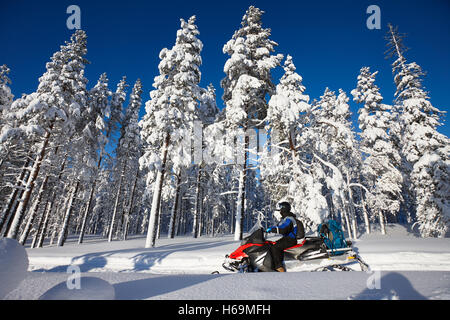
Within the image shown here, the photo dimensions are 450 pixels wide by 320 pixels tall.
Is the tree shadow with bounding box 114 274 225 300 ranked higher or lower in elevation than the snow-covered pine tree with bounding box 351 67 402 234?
lower

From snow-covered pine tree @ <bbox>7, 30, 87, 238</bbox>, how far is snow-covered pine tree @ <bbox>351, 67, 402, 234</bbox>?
26049 mm

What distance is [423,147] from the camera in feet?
49.3

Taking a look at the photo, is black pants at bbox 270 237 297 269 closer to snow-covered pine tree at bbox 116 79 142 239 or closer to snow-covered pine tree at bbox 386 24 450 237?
snow-covered pine tree at bbox 386 24 450 237

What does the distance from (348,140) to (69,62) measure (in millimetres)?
19771

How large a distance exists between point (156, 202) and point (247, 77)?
10013 mm

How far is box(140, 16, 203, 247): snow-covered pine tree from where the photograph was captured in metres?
12.9

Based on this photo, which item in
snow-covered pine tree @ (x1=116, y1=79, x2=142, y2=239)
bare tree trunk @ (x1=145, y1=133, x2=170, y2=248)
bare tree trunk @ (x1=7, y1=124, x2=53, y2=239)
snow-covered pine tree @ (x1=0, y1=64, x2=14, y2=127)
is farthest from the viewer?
snow-covered pine tree @ (x1=116, y1=79, x2=142, y2=239)

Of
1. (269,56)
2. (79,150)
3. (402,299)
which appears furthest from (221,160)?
(79,150)

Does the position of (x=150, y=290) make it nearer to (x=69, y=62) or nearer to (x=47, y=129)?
(x=47, y=129)

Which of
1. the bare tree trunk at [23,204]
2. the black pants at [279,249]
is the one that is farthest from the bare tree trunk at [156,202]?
the black pants at [279,249]

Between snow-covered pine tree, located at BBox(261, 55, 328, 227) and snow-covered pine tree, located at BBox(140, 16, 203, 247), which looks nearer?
snow-covered pine tree, located at BBox(261, 55, 328, 227)

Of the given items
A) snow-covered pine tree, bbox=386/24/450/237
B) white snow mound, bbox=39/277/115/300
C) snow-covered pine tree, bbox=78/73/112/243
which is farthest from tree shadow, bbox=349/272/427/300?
snow-covered pine tree, bbox=78/73/112/243

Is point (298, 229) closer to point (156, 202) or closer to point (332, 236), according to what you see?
point (332, 236)
